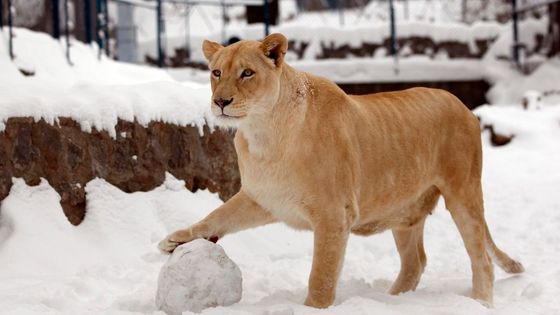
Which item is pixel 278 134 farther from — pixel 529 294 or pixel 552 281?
pixel 552 281

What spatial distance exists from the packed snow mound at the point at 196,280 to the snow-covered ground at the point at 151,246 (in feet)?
0.38

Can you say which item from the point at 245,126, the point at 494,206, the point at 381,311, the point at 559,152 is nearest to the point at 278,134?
the point at 245,126

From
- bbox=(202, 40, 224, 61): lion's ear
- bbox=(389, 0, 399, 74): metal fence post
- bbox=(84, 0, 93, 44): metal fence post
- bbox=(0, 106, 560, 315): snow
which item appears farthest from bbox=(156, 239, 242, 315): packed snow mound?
bbox=(389, 0, 399, 74): metal fence post

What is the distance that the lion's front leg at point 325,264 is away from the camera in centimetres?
375

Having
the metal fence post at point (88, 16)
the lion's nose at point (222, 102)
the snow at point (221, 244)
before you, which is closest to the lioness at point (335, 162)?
the lion's nose at point (222, 102)

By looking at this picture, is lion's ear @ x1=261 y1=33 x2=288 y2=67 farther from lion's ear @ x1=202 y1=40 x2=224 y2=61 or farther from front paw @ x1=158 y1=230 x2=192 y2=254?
front paw @ x1=158 y1=230 x2=192 y2=254

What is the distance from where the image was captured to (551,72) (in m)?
13.8

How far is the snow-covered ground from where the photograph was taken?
13.1 feet

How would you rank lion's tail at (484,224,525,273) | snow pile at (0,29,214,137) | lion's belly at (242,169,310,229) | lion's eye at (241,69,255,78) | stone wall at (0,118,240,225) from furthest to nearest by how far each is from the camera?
snow pile at (0,29,214,137) → stone wall at (0,118,240,225) → lion's tail at (484,224,525,273) → lion's belly at (242,169,310,229) → lion's eye at (241,69,255,78)

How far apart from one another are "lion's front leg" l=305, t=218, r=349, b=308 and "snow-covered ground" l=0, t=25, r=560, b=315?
0.10 meters

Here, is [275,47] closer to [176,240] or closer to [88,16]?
[176,240]

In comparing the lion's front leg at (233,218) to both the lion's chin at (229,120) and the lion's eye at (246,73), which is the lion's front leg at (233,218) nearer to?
the lion's chin at (229,120)

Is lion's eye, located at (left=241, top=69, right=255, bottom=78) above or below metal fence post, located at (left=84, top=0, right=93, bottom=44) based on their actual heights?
below

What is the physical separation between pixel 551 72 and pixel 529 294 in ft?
33.6
